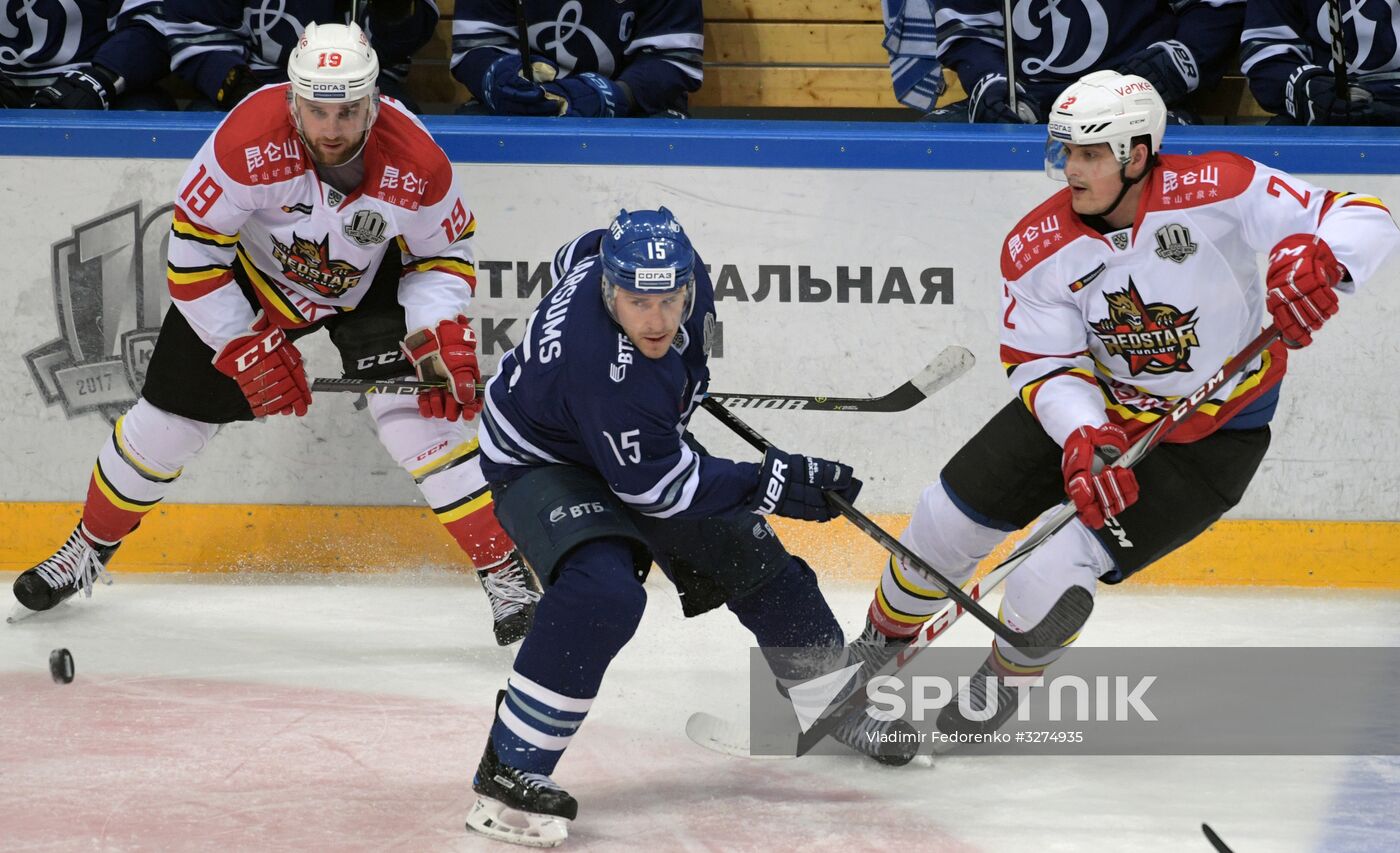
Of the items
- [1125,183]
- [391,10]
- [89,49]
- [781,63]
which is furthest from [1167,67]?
[89,49]

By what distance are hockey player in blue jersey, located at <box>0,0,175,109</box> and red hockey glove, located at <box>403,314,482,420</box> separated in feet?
4.85

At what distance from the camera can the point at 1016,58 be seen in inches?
166

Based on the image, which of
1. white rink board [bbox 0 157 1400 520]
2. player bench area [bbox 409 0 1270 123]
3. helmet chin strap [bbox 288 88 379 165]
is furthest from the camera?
player bench area [bbox 409 0 1270 123]

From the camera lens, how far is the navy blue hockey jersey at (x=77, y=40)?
4.16 m

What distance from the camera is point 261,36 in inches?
164

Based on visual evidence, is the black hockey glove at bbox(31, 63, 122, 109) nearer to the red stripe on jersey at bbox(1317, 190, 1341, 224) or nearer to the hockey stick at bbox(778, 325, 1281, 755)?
Result: the hockey stick at bbox(778, 325, 1281, 755)

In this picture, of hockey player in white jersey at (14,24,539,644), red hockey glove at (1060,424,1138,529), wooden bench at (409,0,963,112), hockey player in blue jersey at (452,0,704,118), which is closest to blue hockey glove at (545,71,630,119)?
hockey player in blue jersey at (452,0,704,118)

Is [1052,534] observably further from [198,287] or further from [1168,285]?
Result: [198,287]

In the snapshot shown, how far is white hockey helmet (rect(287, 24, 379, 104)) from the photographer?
2928 mm

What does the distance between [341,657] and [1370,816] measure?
74.1 inches

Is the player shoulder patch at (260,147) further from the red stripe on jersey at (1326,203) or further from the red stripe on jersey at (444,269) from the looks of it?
the red stripe on jersey at (1326,203)

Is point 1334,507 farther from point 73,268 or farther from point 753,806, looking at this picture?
point 73,268

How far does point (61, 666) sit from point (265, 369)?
651 millimetres

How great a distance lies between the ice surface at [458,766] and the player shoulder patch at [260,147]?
937 mm
